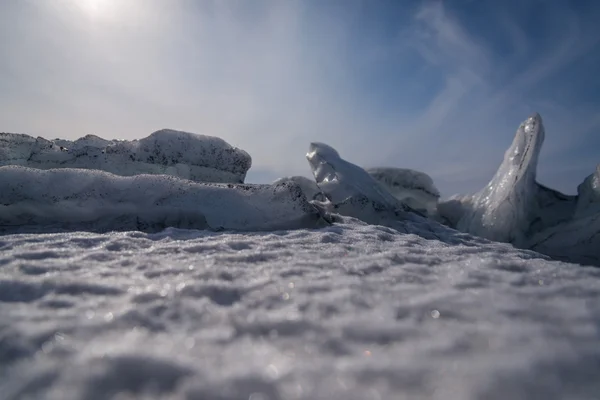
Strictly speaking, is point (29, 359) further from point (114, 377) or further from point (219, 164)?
point (219, 164)

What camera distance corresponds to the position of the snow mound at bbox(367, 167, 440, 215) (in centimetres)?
841

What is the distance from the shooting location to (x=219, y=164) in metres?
5.47

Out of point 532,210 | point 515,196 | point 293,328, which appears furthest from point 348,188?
point 293,328

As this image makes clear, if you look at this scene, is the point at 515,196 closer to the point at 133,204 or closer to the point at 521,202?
the point at 521,202

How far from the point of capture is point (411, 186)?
8680 mm

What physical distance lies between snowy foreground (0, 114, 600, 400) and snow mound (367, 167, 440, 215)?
5.74 m

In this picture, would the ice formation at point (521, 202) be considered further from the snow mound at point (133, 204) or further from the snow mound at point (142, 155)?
the snow mound at point (142, 155)

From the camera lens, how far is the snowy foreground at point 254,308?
0.90 m

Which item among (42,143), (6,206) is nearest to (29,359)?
(6,206)

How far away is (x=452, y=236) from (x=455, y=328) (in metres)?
3.38

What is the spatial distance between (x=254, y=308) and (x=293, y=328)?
0.22m

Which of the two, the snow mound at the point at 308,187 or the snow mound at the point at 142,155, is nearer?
the snow mound at the point at 142,155

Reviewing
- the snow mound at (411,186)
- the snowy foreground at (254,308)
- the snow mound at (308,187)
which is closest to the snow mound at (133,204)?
the snowy foreground at (254,308)

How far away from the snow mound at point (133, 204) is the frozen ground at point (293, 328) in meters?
1.12
